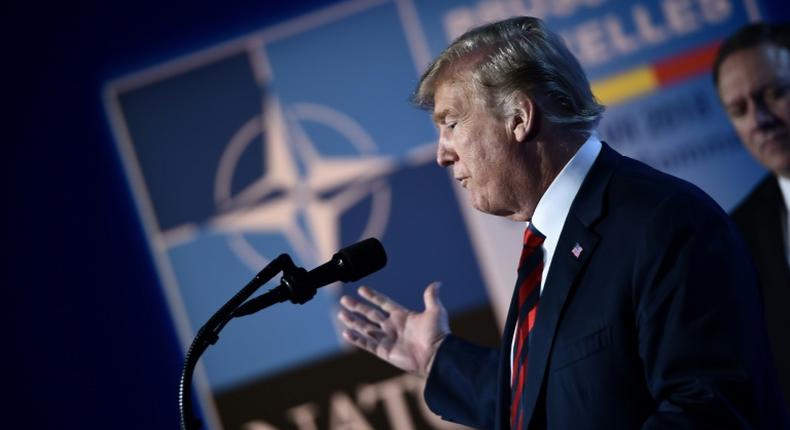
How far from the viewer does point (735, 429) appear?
1207 mm

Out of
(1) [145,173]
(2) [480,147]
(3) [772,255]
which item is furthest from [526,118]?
(1) [145,173]

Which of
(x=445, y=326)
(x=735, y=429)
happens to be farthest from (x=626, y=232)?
(x=445, y=326)

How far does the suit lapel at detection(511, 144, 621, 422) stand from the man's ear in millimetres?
137

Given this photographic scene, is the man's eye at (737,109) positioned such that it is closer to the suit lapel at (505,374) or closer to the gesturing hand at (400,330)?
the gesturing hand at (400,330)

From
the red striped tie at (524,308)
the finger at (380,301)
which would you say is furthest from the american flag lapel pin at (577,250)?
the finger at (380,301)

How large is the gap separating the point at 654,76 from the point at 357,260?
219 centimetres

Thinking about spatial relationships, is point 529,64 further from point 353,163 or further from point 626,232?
point 353,163

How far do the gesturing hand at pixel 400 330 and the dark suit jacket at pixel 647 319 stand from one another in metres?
0.51

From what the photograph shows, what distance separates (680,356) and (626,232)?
21 cm

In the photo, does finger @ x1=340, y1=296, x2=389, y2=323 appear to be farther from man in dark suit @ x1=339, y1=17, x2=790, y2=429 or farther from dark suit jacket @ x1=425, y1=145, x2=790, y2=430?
dark suit jacket @ x1=425, y1=145, x2=790, y2=430

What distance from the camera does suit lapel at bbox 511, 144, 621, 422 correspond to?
1390 mm

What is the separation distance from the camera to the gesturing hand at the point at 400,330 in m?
1.92

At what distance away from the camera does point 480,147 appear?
5.13 ft

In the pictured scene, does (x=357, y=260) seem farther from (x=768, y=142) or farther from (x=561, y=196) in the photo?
(x=768, y=142)
